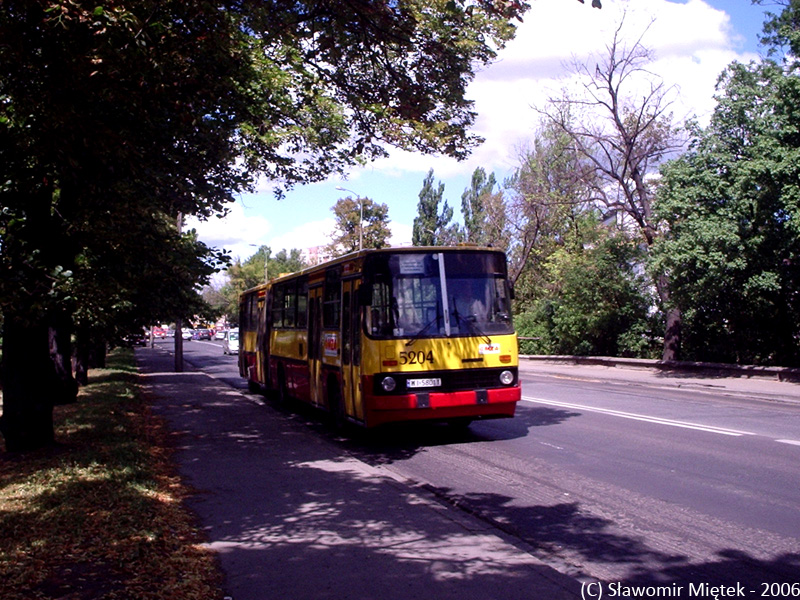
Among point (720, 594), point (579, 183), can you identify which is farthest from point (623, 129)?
point (720, 594)

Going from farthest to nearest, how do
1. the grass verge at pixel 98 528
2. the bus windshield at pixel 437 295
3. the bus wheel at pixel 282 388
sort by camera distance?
the bus wheel at pixel 282 388 → the bus windshield at pixel 437 295 → the grass verge at pixel 98 528

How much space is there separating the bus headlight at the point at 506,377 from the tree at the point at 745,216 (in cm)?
1084

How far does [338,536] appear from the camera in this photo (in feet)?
20.7

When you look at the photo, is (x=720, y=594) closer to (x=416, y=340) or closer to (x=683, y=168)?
(x=416, y=340)

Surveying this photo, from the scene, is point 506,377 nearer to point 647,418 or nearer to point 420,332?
point 420,332

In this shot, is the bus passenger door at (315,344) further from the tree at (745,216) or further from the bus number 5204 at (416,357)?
the tree at (745,216)

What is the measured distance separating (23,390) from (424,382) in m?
5.30

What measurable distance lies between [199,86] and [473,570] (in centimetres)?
624

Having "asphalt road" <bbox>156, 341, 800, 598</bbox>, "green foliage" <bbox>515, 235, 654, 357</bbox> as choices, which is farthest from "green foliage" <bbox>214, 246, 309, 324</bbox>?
"asphalt road" <bbox>156, 341, 800, 598</bbox>

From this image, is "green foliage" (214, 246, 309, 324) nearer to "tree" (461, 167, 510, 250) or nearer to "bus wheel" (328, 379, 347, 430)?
"tree" (461, 167, 510, 250)

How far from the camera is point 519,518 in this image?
6.98m

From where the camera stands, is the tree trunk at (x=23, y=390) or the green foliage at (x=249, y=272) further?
the green foliage at (x=249, y=272)

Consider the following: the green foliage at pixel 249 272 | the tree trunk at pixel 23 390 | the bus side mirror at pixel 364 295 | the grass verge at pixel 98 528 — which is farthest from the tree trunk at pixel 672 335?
the green foliage at pixel 249 272

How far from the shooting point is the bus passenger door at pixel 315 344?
13406 millimetres
